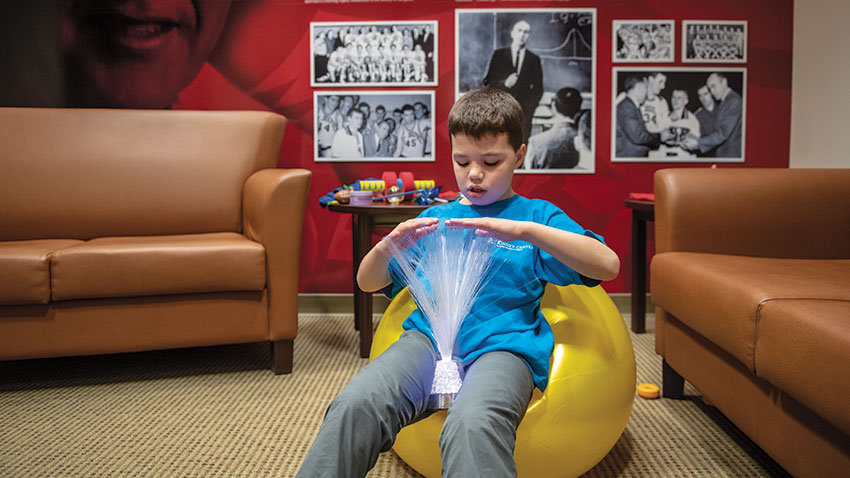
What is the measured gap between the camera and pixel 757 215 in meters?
1.93

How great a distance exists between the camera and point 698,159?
10.6 feet

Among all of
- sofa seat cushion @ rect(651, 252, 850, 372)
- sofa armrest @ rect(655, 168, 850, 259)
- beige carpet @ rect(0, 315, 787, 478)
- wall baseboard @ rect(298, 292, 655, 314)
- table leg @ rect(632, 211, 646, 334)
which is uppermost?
sofa armrest @ rect(655, 168, 850, 259)

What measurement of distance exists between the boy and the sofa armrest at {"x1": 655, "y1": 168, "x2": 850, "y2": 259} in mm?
775

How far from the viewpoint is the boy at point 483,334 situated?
999 millimetres

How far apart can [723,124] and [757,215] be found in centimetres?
148

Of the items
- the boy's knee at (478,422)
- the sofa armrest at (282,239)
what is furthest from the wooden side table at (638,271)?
the boy's knee at (478,422)

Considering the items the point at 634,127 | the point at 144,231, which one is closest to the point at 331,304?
the point at 144,231

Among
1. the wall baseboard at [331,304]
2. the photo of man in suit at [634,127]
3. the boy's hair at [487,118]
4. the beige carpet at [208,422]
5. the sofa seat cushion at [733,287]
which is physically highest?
the photo of man in suit at [634,127]

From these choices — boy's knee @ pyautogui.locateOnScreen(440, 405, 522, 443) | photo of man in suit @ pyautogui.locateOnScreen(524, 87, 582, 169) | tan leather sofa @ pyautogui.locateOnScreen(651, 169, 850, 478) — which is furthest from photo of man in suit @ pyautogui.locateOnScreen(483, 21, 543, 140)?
boy's knee @ pyautogui.locateOnScreen(440, 405, 522, 443)

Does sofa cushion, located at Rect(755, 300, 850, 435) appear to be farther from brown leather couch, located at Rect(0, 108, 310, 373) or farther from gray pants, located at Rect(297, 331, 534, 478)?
brown leather couch, located at Rect(0, 108, 310, 373)

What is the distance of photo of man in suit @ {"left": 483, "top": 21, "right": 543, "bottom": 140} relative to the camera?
3164mm

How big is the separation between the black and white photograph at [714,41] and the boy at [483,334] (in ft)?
7.48

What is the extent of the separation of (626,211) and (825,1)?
4.42 feet

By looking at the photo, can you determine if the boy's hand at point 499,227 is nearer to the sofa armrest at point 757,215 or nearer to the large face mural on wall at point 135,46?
the sofa armrest at point 757,215
